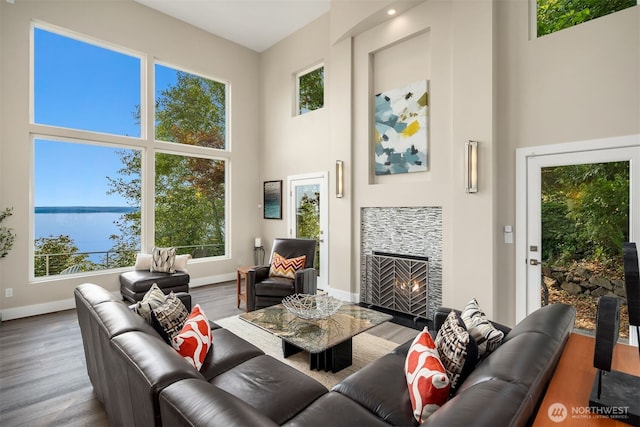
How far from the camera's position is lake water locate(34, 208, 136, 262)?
452 centimetres

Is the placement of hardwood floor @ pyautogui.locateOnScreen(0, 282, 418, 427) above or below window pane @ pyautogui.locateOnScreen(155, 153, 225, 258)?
below

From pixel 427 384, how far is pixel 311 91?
18.2 feet

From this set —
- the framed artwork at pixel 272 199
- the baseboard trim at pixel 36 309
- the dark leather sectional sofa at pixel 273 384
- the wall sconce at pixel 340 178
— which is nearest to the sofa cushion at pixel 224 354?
the dark leather sectional sofa at pixel 273 384

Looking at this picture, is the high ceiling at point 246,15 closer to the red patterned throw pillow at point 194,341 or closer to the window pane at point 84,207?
the window pane at point 84,207

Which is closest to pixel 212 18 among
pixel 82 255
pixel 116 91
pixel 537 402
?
pixel 116 91

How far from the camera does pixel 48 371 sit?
281 centimetres

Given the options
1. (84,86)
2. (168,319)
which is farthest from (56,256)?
(168,319)

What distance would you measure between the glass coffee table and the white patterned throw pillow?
2503 millimetres

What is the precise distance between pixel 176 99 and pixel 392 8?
13.3 ft

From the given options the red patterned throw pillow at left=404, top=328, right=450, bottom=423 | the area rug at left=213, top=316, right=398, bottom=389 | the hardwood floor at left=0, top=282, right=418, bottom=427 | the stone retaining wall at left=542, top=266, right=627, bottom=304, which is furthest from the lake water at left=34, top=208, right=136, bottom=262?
the stone retaining wall at left=542, top=266, right=627, bottom=304

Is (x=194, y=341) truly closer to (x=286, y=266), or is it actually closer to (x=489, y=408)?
(x=489, y=408)

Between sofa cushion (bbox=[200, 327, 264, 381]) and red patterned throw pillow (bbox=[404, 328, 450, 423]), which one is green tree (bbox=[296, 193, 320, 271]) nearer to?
sofa cushion (bbox=[200, 327, 264, 381])

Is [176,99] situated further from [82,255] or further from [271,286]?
[271,286]

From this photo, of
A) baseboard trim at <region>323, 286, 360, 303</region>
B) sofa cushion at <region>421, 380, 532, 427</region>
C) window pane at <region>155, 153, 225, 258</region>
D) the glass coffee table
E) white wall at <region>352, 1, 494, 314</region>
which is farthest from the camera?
window pane at <region>155, 153, 225, 258</region>
